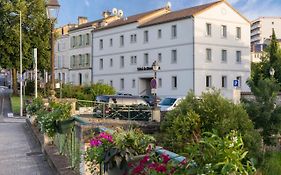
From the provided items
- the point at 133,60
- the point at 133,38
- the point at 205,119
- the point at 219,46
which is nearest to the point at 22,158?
the point at 205,119

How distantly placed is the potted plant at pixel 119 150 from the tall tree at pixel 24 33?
46.6 meters

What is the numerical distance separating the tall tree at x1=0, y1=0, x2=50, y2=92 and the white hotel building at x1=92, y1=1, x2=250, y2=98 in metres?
13.0

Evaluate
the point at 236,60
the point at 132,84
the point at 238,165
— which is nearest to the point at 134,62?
the point at 132,84

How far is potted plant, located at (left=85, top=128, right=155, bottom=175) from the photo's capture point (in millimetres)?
4434

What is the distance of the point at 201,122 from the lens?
40.4ft

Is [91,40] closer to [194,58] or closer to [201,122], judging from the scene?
[194,58]

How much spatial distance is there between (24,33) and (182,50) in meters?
18.6

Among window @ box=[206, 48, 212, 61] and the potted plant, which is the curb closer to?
the potted plant

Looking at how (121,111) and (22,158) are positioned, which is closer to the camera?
(22,158)

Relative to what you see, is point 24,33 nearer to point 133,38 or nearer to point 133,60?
point 133,38

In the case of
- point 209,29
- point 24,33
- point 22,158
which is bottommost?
point 22,158

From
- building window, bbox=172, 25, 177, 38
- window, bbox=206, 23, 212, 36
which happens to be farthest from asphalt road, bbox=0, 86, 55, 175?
window, bbox=206, 23, 212, 36

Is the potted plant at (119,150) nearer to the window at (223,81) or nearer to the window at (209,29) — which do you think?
the window at (209,29)

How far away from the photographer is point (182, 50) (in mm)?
53562
